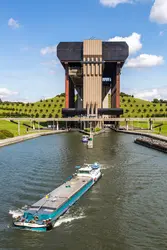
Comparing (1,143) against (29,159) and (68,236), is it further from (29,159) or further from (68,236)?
(68,236)

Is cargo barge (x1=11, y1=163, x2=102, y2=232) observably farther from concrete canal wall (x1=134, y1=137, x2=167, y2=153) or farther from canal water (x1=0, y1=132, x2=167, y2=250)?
concrete canal wall (x1=134, y1=137, x2=167, y2=153)

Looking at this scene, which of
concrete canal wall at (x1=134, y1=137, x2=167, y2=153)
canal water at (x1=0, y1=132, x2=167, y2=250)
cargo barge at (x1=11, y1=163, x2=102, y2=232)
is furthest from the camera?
concrete canal wall at (x1=134, y1=137, x2=167, y2=153)

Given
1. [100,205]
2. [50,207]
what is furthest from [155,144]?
[50,207]

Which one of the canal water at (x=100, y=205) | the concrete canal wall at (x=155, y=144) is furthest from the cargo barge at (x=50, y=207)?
the concrete canal wall at (x=155, y=144)

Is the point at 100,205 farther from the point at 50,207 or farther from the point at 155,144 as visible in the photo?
the point at 155,144

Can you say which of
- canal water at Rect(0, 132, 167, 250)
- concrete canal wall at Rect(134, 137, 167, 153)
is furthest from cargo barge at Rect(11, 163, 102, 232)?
concrete canal wall at Rect(134, 137, 167, 153)

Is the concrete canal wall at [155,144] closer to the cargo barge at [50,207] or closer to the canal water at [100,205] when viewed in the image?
the canal water at [100,205]

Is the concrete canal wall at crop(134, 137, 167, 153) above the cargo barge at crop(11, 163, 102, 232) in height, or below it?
above

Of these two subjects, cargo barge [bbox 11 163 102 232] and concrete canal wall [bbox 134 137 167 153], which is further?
concrete canal wall [bbox 134 137 167 153]

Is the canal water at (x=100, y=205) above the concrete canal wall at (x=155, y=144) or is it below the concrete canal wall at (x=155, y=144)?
below
